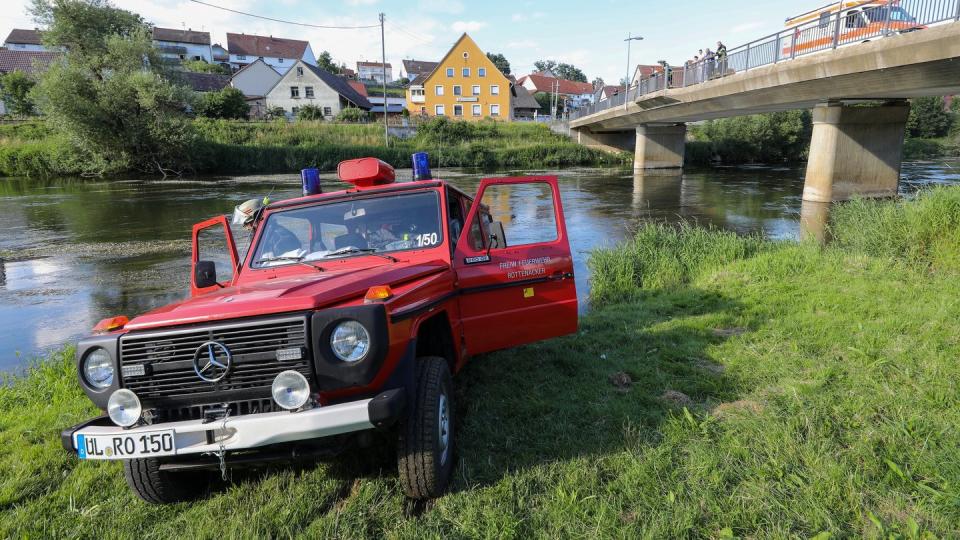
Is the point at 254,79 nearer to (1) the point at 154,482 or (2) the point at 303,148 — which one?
(2) the point at 303,148

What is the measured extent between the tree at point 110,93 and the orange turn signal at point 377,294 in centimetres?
3888

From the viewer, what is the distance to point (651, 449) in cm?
340

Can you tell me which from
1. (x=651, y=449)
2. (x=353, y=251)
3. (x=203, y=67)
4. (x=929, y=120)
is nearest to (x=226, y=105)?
(x=203, y=67)

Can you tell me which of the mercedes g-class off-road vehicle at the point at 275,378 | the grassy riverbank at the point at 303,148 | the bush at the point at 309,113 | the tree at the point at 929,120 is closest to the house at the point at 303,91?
the bush at the point at 309,113

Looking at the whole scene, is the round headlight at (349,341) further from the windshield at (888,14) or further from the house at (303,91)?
the house at (303,91)

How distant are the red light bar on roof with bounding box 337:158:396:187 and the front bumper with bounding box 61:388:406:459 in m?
2.35

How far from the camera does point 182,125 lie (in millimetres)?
36250

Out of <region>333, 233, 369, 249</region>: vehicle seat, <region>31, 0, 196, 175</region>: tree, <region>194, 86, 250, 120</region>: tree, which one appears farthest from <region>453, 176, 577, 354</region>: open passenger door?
<region>194, 86, 250, 120</region>: tree

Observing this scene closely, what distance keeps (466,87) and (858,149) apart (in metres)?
55.4

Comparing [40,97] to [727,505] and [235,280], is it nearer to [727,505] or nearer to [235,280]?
[235,280]

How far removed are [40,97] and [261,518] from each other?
41935 mm

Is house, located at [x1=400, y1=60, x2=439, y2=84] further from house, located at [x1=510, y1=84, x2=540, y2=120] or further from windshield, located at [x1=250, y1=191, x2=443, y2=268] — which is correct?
windshield, located at [x1=250, y1=191, x2=443, y2=268]

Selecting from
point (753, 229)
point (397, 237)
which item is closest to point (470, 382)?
point (397, 237)

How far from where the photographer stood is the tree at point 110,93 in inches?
1330
